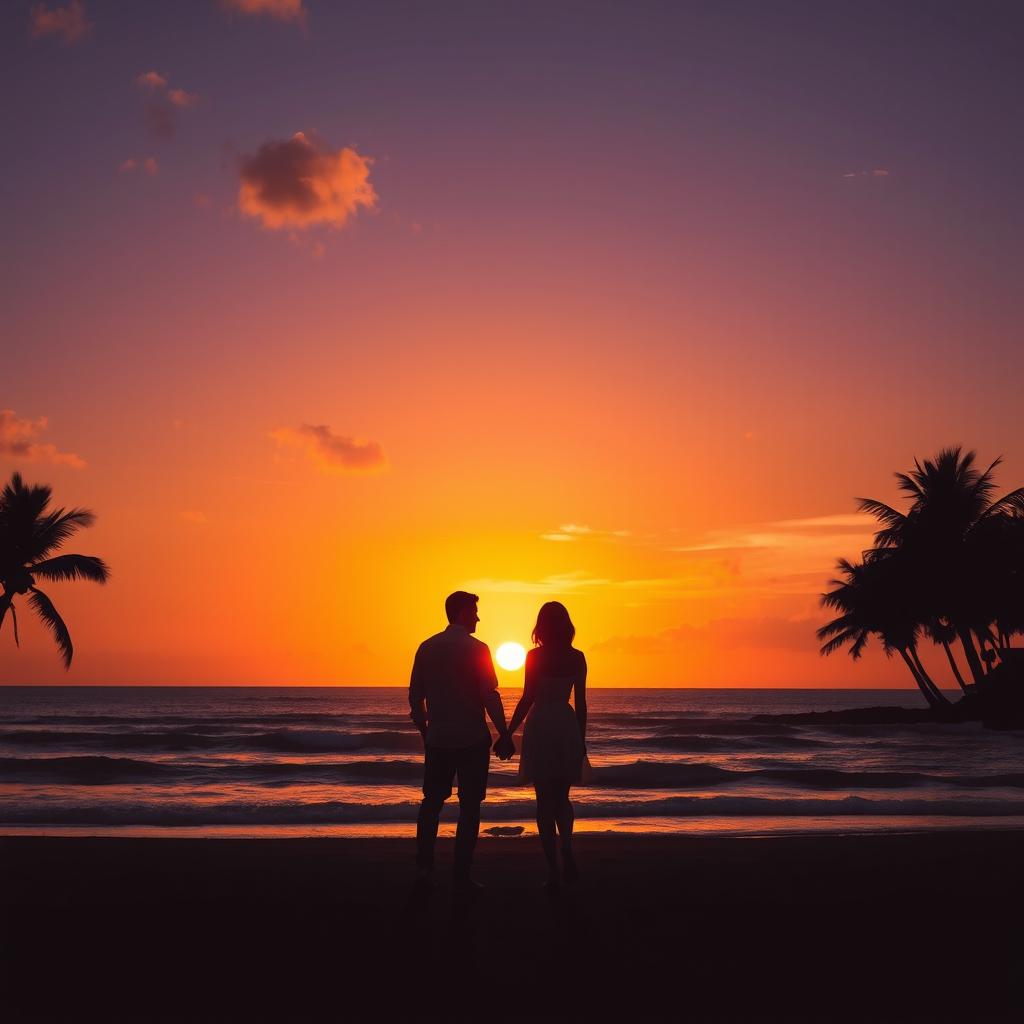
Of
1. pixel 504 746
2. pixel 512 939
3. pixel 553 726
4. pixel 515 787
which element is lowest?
pixel 515 787

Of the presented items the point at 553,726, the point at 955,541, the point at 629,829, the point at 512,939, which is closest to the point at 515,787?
the point at 629,829

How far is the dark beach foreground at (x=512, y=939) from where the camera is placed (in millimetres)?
4492

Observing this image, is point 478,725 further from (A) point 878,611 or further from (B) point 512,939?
(A) point 878,611

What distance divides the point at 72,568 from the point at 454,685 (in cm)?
3213

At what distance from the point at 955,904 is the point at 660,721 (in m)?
61.2

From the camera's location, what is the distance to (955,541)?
139ft

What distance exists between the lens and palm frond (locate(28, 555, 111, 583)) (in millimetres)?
34906

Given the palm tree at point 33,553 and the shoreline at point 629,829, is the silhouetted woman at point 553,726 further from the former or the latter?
the palm tree at point 33,553

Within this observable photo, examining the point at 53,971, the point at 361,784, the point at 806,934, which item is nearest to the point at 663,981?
the point at 806,934

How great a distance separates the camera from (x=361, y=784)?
76.1 feet

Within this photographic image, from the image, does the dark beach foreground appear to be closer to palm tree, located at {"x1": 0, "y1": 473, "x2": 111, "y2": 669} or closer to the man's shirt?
the man's shirt

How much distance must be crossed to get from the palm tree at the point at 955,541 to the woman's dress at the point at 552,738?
129 ft

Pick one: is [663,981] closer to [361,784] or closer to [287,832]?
[287,832]

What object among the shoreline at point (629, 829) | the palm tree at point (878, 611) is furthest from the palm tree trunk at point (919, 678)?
the shoreline at point (629, 829)
